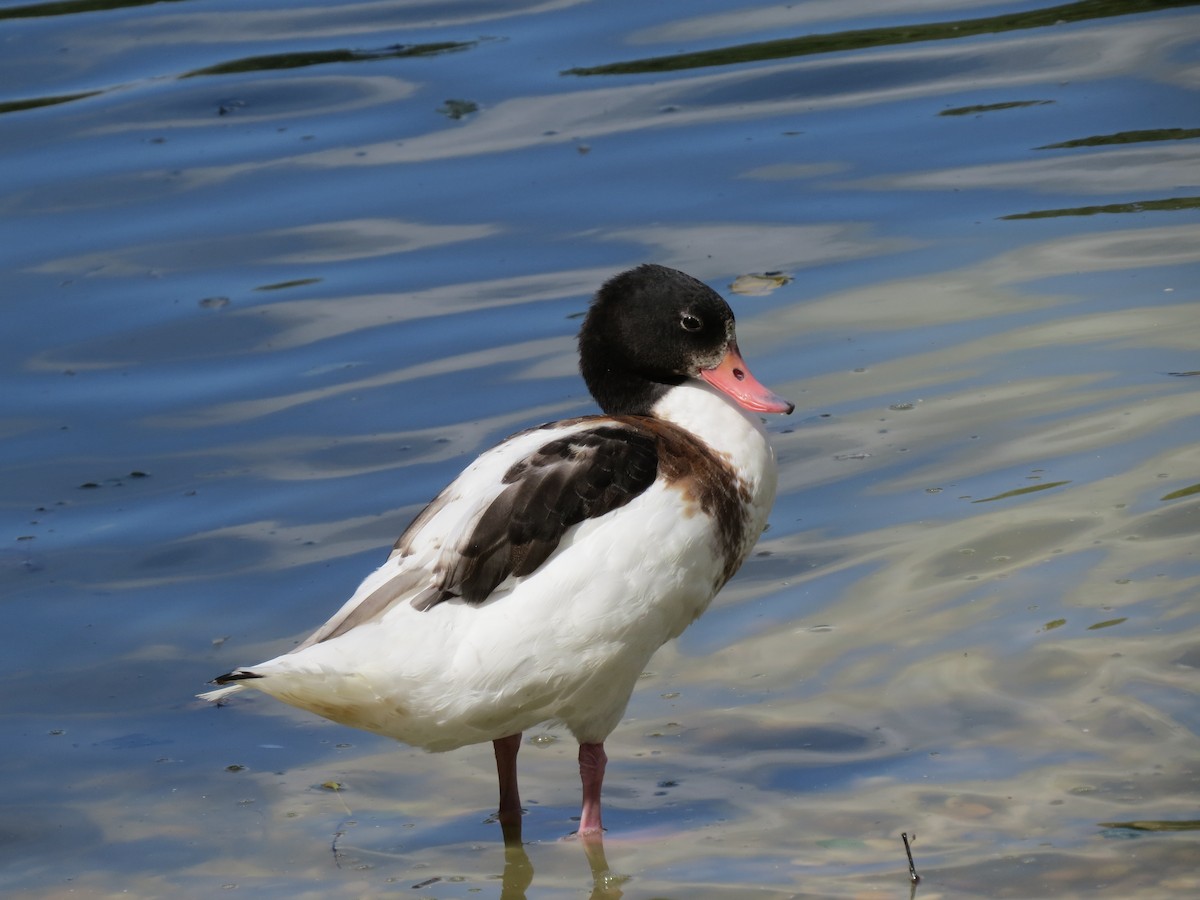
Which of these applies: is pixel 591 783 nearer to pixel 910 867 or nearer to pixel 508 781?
pixel 508 781

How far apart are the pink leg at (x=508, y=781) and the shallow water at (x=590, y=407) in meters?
0.13

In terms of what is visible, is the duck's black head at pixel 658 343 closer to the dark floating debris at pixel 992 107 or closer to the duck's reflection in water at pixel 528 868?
the duck's reflection in water at pixel 528 868

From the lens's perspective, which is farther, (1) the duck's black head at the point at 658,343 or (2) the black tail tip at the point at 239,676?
(1) the duck's black head at the point at 658,343

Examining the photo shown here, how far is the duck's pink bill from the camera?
6.32 m

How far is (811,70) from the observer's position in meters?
13.5

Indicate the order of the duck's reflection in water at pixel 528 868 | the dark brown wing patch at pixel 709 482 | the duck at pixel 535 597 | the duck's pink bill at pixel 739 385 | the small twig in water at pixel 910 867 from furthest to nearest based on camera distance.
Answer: the duck's pink bill at pixel 739 385 → the dark brown wing patch at pixel 709 482 → the duck's reflection in water at pixel 528 868 → the duck at pixel 535 597 → the small twig in water at pixel 910 867

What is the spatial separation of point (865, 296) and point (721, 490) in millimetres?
4230

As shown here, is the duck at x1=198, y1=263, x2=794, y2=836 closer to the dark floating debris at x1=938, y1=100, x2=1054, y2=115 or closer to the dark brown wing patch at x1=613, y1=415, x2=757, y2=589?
A: the dark brown wing patch at x1=613, y1=415, x2=757, y2=589

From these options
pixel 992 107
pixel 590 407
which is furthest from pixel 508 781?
pixel 992 107

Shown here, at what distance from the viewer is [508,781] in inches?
237

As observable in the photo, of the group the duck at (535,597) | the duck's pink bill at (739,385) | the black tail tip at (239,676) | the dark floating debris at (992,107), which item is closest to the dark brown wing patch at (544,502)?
the duck at (535,597)

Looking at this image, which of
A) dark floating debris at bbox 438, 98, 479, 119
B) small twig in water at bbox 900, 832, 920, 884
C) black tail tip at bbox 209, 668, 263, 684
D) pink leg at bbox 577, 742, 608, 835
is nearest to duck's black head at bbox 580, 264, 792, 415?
pink leg at bbox 577, 742, 608, 835

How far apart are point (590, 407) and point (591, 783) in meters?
3.46

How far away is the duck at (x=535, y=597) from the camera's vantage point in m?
5.46
